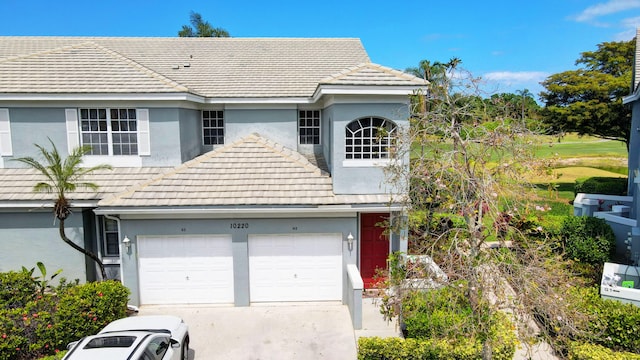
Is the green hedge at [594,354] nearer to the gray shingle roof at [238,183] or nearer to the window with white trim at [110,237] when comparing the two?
the gray shingle roof at [238,183]

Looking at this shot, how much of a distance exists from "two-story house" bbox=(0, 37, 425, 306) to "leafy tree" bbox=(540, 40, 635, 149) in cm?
2184

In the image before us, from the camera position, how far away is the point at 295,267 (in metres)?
13.1

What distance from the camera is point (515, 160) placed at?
24.0 feet

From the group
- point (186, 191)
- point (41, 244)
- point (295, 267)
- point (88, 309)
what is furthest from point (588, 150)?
point (88, 309)

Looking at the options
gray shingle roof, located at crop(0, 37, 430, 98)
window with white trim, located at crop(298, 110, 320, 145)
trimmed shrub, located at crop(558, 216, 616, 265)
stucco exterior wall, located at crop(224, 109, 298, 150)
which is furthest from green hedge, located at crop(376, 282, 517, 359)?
stucco exterior wall, located at crop(224, 109, 298, 150)

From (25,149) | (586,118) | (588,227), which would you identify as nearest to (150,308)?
(25,149)

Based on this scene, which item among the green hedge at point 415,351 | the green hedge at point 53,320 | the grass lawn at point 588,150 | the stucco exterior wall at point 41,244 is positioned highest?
the grass lawn at point 588,150

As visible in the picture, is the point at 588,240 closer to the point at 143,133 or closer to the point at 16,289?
the point at 143,133

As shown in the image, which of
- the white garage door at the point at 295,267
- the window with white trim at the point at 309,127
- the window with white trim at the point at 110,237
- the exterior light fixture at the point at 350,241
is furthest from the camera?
the window with white trim at the point at 309,127

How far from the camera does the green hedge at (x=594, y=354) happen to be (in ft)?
29.3

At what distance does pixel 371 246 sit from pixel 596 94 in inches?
1019

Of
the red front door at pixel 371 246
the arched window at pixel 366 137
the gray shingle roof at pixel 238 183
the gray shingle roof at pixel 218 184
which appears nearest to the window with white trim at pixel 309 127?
the gray shingle roof at pixel 218 184

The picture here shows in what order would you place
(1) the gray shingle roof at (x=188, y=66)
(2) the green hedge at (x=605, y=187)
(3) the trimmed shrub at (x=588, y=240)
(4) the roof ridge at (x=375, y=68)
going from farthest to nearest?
(2) the green hedge at (x=605, y=187), (3) the trimmed shrub at (x=588, y=240), (1) the gray shingle roof at (x=188, y=66), (4) the roof ridge at (x=375, y=68)

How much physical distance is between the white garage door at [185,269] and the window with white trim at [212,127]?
5.62 metres
